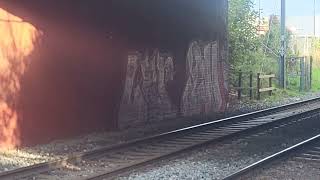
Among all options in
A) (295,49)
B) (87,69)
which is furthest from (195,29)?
(295,49)

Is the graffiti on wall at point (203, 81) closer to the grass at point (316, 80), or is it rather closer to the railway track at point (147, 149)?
the railway track at point (147, 149)

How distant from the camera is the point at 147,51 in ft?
54.6

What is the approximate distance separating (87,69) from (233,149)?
4.14 metres

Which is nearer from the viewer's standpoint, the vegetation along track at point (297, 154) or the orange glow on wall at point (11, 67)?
the vegetation along track at point (297, 154)

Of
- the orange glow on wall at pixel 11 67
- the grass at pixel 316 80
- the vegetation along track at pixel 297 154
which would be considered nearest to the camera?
the vegetation along track at pixel 297 154

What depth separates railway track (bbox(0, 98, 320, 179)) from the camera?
9.49m

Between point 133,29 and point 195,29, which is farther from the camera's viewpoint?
point 195,29

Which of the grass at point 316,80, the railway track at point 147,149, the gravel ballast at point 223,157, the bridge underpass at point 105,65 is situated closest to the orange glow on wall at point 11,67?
the bridge underpass at point 105,65

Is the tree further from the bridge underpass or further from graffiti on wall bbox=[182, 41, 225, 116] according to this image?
the bridge underpass

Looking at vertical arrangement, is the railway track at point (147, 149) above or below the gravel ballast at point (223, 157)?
above

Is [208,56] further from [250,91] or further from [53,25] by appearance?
[53,25]

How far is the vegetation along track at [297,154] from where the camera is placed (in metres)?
Answer: 9.45

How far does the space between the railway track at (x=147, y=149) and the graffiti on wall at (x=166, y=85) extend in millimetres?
1910

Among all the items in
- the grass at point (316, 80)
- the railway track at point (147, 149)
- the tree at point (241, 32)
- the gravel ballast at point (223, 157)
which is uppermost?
the tree at point (241, 32)
